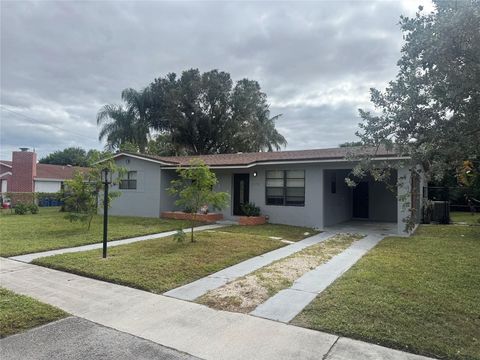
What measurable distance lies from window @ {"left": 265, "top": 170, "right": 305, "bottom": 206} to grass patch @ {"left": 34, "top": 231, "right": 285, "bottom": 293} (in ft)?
15.1

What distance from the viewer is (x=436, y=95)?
361 centimetres

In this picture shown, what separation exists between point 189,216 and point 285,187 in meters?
4.76

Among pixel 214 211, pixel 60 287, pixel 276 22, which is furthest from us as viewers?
pixel 214 211

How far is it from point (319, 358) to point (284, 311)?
1312mm

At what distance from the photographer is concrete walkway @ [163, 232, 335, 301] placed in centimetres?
559

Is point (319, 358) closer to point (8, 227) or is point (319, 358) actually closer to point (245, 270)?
point (245, 270)

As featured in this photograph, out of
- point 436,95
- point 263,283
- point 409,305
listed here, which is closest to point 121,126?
point 263,283

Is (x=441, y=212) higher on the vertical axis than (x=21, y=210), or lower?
higher

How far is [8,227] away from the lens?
42.7 ft

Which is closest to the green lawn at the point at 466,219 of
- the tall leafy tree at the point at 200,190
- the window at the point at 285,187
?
the window at the point at 285,187

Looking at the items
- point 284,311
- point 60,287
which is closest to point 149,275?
point 60,287

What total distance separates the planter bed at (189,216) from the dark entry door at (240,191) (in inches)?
35.4

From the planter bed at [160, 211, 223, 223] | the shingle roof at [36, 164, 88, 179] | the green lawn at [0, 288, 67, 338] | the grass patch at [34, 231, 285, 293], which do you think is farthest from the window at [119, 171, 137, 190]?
the shingle roof at [36, 164, 88, 179]

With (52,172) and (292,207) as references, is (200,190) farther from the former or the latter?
(52,172)
